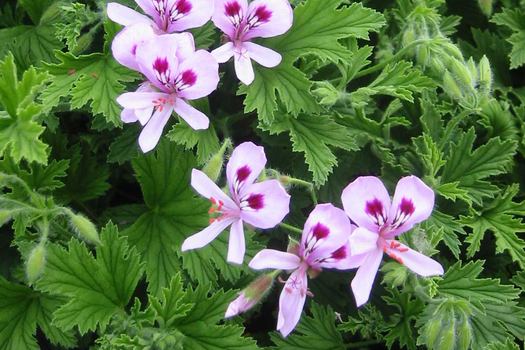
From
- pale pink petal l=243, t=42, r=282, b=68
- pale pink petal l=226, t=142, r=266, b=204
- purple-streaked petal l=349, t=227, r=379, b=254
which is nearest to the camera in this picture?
purple-streaked petal l=349, t=227, r=379, b=254

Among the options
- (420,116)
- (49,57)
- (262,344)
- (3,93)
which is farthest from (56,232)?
(420,116)

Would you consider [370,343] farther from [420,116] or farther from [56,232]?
[56,232]

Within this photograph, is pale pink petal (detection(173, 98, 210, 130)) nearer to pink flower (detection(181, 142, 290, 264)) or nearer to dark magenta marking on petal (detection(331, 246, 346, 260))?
pink flower (detection(181, 142, 290, 264))

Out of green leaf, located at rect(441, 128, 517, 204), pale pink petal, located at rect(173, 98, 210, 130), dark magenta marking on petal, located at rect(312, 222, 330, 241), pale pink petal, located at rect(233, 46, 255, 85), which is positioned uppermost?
pale pink petal, located at rect(233, 46, 255, 85)

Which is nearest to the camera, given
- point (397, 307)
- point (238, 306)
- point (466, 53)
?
point (238, 306)

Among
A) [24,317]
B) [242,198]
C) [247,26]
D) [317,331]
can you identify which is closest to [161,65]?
[247,26]

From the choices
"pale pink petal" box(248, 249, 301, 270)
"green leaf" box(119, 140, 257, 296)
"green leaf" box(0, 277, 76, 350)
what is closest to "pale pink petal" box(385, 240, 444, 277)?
"pale pink petal" box(248, 249, 301, 270)

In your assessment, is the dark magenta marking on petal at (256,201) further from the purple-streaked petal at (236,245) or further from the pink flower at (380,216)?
the pink flower at (380,216)
